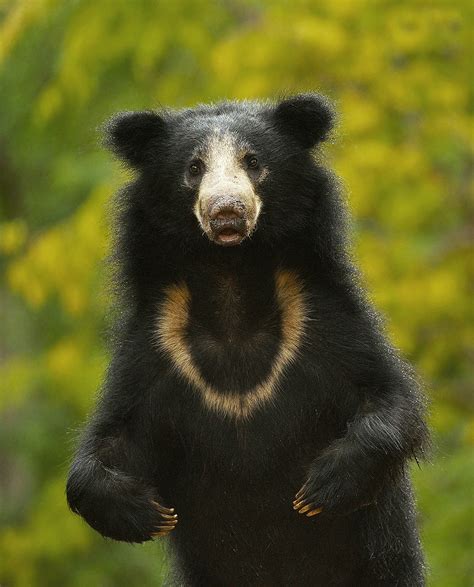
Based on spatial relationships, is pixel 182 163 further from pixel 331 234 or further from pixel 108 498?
pixel 108 498

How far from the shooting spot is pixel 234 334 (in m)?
7.15

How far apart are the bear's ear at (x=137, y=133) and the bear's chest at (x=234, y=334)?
0.70 m

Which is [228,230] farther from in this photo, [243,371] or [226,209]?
[243,371]

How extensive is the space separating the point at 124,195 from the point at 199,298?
67 centimetres

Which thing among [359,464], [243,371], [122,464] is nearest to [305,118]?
[243,371]

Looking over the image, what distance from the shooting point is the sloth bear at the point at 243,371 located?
22.8ft

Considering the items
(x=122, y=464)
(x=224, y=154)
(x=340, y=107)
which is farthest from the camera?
(x=340, y=107)

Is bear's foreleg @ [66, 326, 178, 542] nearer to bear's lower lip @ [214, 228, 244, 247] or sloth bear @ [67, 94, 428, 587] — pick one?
sloth bear @ [67, 94, 428, 587]

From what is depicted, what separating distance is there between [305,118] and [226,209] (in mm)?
874

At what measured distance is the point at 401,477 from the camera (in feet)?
23.6

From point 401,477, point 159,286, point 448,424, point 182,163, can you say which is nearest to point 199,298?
point 159,286

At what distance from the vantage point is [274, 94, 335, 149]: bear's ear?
24.0 ft

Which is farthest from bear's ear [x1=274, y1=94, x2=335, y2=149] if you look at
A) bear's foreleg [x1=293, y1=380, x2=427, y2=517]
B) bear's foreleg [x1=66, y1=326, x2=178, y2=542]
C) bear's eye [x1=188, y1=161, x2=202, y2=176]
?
bear's foreleg [x1=293, y1=380, x2=427, y2=517]

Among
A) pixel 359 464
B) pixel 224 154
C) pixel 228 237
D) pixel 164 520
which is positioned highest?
pixel 224 154
